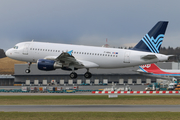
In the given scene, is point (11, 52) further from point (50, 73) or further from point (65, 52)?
point (50, 73)

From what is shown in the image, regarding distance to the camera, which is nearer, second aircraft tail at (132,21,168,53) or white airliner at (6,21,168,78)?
white airliner at (6,21,168,78)

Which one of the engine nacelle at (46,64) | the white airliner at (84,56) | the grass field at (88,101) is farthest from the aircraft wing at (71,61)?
the grass field at (88,101)

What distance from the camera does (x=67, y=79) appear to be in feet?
368
